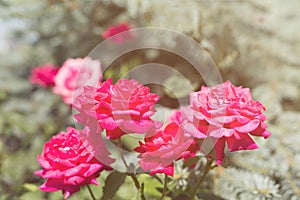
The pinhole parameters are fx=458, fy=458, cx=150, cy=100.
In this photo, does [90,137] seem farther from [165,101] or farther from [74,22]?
[74,22]

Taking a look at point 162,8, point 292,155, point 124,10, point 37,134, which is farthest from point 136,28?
point 292,155

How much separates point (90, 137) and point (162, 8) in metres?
0.81

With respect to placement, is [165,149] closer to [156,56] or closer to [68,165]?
[68,165]

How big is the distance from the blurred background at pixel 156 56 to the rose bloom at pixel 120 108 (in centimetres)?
41

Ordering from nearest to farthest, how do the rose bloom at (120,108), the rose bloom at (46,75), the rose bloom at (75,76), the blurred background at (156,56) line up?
the rose bloom at (120,108) → the rose bloom at (75,76) → the blurred background at (156,56) → the rose bloom at (46,75)

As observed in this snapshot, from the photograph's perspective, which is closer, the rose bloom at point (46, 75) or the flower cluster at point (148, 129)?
the flower cluster at point (148, 129)

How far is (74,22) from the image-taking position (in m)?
1.57

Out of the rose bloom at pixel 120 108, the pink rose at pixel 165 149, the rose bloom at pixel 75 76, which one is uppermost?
the rose bloom at pixel 75 76

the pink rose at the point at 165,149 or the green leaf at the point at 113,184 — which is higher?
the pink rose at the point at 165,149

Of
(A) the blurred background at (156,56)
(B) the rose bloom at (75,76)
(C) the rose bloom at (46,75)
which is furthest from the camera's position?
(C) the rose bloom at (46,75)

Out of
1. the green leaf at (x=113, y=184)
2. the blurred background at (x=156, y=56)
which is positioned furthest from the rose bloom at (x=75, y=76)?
the green leaf at (x=113, y=184)

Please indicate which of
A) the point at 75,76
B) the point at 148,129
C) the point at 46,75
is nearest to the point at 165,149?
the point at 148,129

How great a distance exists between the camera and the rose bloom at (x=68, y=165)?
23.4 inches

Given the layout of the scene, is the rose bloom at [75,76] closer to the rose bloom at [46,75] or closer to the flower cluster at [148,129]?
the rose bloom at [46,75]
